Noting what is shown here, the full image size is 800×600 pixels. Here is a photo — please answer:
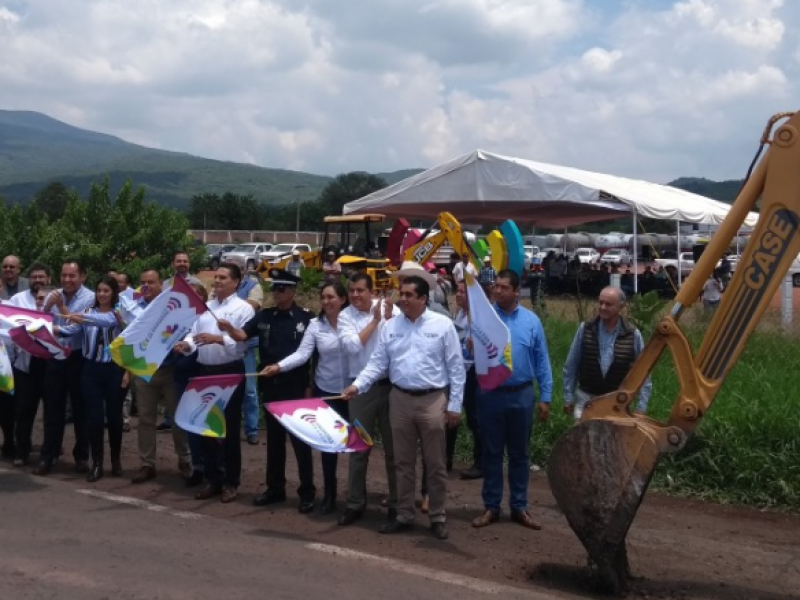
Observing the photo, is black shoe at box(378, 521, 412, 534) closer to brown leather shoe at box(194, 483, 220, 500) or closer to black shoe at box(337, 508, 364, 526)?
black shoe at box(337, 508, 364, 526)

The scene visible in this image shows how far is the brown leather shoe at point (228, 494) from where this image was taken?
857cm

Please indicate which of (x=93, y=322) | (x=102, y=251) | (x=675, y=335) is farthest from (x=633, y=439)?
(x=102, y=251)

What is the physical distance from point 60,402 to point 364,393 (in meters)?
3.59

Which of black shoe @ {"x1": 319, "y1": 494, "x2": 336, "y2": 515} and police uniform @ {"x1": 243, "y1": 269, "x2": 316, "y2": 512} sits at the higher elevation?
police uniform @ {"x1": 243, "y1": 269, "x2": 316, "y2": 512}

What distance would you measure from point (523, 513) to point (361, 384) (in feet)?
5.50

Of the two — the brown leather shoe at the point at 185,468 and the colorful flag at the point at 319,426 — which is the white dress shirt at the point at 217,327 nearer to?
the colorful flag at the point at 319,426

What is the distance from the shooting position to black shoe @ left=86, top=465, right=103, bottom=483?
366 inches

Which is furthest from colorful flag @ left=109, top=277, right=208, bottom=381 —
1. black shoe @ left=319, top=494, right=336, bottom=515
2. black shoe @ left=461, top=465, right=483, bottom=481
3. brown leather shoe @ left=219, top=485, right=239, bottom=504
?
black shoe @ left=461, top=465, right=483, bottom=481

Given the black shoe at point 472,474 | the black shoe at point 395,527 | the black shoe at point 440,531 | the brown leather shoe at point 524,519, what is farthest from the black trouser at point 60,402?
the brown leather shoe at point 524,519

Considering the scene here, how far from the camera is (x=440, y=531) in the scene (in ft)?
24.5

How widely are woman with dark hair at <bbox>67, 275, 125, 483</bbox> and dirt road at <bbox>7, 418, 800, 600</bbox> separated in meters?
0.42

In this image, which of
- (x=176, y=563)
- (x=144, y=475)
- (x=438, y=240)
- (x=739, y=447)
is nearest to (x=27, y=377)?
(x=144, y=475)

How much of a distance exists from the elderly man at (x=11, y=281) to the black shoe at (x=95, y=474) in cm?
247

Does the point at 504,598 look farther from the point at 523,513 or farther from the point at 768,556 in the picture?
the point at 768,556
